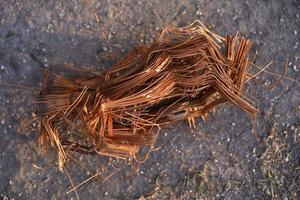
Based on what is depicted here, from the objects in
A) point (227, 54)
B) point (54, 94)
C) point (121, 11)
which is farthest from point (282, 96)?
point (54, 94)

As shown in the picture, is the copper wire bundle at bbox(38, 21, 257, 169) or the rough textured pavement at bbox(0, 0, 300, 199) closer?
the copper wire bundle at bbox(38, 21, 257, 169)

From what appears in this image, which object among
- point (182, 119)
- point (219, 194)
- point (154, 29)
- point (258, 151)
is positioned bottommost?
point (219, 194)

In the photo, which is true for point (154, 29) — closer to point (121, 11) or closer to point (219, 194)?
point (121, 11)

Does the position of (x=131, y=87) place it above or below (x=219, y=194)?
above

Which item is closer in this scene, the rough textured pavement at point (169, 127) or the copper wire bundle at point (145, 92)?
the copper wire bundle at point (145, 92)
